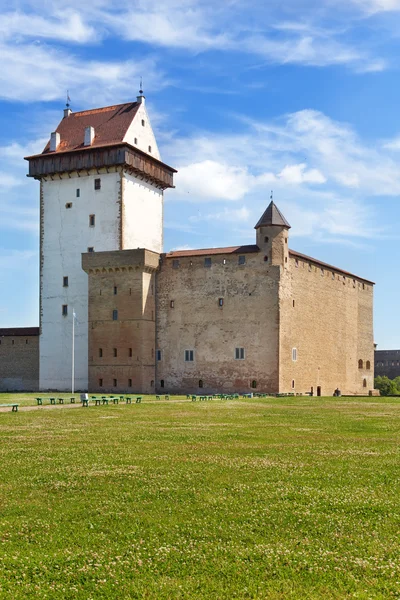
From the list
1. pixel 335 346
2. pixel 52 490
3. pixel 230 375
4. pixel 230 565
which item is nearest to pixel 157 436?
pixel 52 490

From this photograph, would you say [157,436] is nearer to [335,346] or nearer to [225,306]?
[225,306]

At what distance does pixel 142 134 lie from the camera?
58125 mm

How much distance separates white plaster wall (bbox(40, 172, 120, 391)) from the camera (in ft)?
180

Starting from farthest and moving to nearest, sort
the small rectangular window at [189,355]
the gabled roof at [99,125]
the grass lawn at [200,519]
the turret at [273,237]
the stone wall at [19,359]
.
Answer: the stone wall at [19,359] < the gabled roof at [99,125] < the small rectangular window at [189,355] < the turret at [273,237] < the grass lawn at [200,519]

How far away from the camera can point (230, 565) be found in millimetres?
6875

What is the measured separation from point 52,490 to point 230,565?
14.2 feet

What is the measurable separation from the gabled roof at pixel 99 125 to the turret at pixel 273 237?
13649 millimetres

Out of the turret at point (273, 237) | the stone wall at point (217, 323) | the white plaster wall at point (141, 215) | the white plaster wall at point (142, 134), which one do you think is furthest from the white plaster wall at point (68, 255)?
the turret at point (273, 237)

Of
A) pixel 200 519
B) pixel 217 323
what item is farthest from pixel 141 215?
pixel 200 519

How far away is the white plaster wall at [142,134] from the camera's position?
56469 millimetres

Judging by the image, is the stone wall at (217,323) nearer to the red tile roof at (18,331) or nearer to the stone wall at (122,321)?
the stone wall at (122,321)

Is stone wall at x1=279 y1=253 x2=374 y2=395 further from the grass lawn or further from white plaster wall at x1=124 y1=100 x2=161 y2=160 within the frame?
the grass lawn

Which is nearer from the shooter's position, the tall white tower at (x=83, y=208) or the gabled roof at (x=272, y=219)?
the gabled roof at (x=272, y=219)

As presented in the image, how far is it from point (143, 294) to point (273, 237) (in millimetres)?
10561
